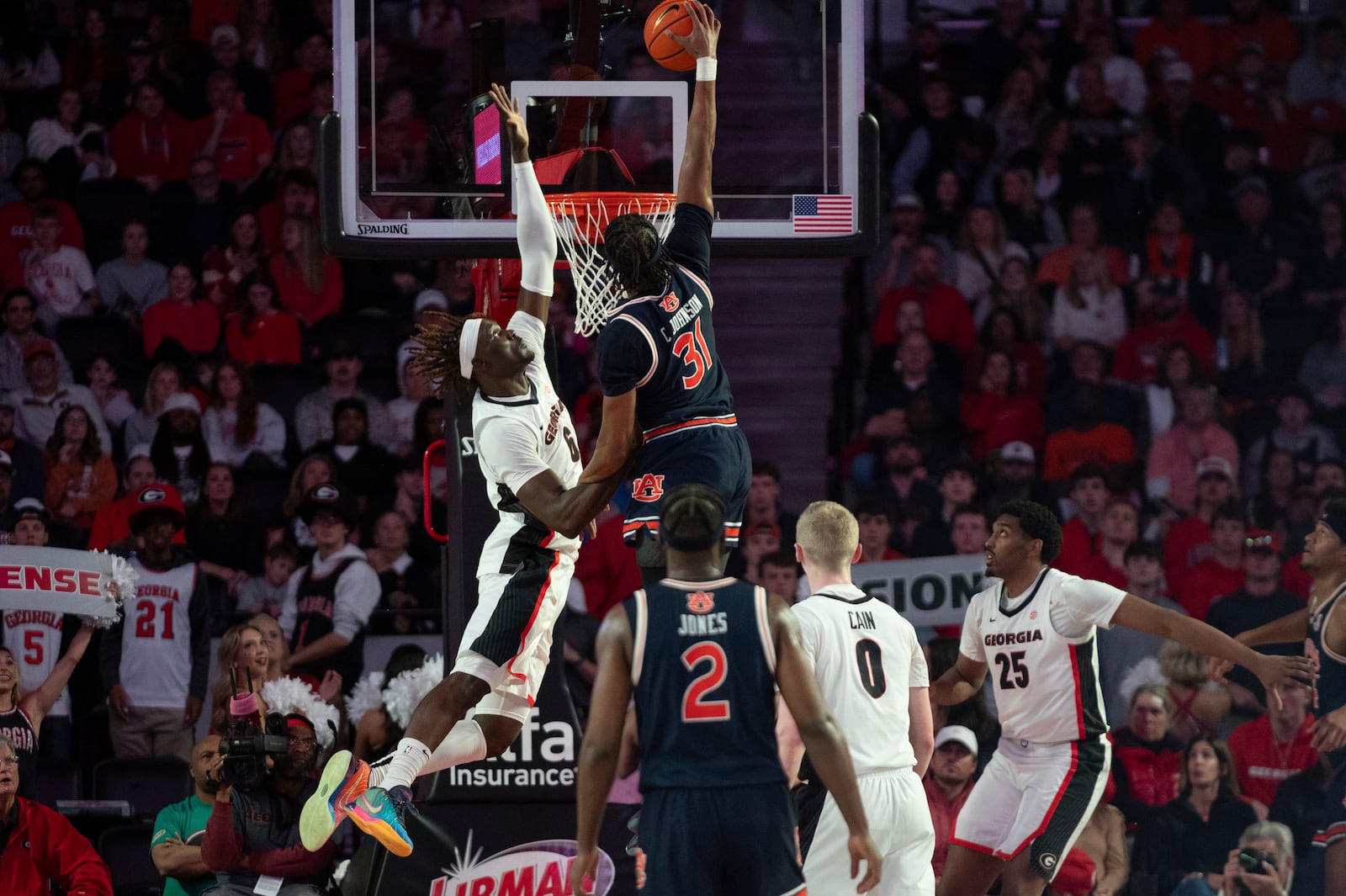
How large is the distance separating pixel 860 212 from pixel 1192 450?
5151mm

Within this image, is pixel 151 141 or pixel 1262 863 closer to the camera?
pixel 1262 863

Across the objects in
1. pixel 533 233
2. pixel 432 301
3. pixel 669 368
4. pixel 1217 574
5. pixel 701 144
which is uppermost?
pixel 701 144

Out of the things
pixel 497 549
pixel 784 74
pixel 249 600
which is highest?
pixel 784 74

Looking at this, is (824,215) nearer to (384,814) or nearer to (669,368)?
(669,368)

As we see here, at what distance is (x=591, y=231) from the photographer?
27.0 ft

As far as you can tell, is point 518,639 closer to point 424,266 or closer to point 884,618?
point 884,618

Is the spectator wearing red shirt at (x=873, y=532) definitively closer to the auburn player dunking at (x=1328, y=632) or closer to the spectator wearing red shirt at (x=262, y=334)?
the auburn player dunking at (x=1328, y=632)

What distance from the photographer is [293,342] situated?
42.0 ft

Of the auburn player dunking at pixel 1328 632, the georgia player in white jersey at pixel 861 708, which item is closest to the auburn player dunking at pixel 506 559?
the georgia player in white jersey at pixel 861 708

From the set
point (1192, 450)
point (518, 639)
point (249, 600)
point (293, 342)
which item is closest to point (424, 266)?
point (293, 342)

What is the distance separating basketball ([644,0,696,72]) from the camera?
26.1 feet

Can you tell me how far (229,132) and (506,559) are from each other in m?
7.36

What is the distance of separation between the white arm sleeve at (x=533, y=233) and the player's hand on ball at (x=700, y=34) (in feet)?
2.75

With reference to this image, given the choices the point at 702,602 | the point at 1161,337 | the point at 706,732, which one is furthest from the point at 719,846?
the point at 1161,337
